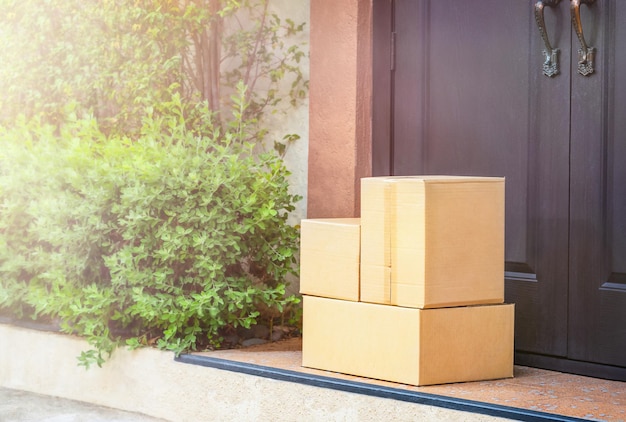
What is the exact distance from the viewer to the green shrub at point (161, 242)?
3.64 m

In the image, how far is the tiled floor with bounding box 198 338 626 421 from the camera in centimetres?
281

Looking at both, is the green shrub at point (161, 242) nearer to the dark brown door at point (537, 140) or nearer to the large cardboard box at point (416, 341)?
the large cardboard box at point (416, 341)

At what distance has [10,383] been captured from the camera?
13.8 ft

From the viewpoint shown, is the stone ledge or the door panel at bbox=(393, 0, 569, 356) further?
the door panel at bbox=(393, 0, 569, 356)

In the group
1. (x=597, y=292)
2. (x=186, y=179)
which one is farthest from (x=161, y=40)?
(x=597, y=292)

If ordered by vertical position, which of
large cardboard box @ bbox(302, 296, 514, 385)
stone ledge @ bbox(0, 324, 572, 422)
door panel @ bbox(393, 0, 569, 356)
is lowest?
stone ledge @ bbox(0, 324, 572, 422)

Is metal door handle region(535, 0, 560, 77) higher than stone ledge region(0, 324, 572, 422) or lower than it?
higher

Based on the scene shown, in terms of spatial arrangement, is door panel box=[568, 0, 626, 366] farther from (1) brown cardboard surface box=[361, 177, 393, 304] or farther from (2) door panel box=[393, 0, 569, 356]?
(1) brown cardboard surface box=[361, 177, 393, 304]

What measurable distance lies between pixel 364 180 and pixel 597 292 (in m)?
0.93

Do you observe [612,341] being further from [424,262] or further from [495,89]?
[495,89]

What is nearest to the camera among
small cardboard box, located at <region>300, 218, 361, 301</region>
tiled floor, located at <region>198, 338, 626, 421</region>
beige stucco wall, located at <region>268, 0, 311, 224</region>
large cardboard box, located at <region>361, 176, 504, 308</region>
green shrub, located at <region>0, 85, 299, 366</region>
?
tiled floor, located at <region>198, 338, 626, 421</region>

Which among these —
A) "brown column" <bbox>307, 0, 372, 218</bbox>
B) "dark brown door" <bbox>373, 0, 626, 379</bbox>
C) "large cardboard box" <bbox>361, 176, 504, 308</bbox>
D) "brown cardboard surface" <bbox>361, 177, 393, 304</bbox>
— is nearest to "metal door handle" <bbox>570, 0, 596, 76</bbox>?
"dark brown door" <bbox>373, 0, 626, 379</bbox>

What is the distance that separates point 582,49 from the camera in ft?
10.8

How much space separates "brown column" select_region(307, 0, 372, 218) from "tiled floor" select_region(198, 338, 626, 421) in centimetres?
84
